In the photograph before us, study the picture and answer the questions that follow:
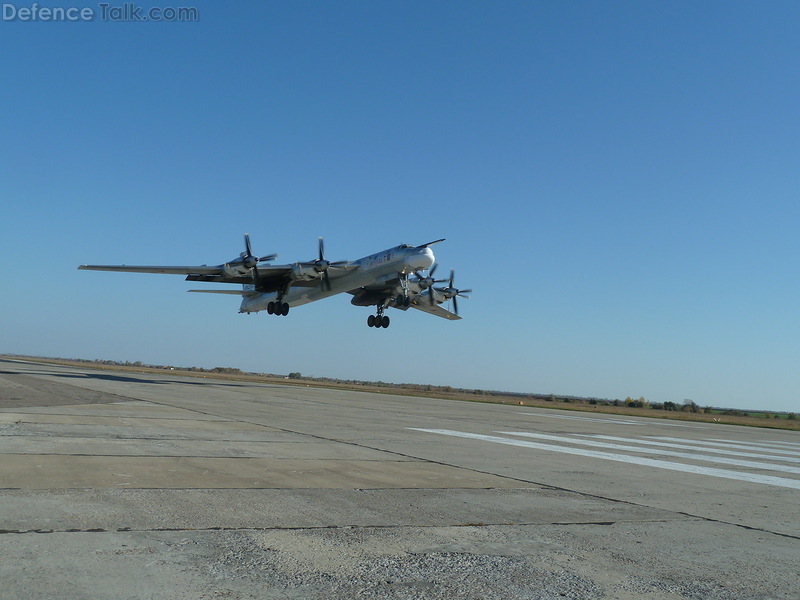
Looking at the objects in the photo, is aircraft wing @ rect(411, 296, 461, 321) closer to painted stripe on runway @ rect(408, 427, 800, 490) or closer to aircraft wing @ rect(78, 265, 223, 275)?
aircraft wing @ rect(78, 265, 223, 275)

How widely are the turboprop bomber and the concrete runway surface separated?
84.9 ft

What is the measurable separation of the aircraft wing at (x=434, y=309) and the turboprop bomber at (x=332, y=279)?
2.8 inches

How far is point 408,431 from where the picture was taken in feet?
49.1

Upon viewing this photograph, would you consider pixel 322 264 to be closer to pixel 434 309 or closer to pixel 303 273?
pixel 303 273

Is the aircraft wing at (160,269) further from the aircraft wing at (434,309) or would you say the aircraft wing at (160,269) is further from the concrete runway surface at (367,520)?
the concrete runway surface at (367,520)

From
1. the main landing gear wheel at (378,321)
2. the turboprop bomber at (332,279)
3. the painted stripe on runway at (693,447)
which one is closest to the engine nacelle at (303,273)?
the turboprop bomber at (332,279)

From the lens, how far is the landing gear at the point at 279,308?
41.6 metres

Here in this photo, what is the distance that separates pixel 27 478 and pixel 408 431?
9.36m

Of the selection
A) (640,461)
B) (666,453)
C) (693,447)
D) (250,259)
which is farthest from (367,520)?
(250,259)

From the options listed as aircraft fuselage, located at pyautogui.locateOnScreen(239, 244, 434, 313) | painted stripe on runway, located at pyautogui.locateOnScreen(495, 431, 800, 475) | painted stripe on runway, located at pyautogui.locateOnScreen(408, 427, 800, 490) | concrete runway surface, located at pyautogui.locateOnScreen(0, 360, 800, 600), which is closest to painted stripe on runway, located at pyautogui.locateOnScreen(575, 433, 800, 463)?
painted stripe on runway, located at pyautogui.locateOnScreen(495, 431, 800, 475)

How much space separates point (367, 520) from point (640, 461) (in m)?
7.53

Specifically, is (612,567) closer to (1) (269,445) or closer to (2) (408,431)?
(1) (269,445)

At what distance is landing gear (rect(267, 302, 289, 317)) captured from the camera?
4162 centimetres

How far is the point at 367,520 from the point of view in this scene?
225 inches
